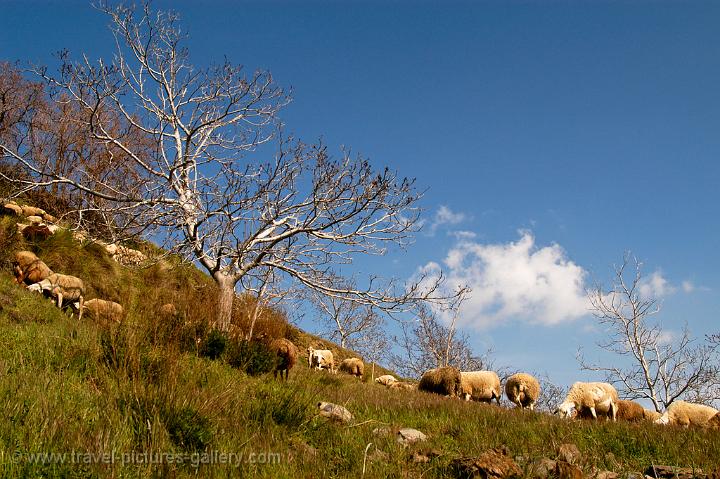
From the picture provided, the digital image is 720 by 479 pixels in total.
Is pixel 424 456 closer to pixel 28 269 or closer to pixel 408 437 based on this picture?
pixel 408 437

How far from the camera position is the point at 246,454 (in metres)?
3.79

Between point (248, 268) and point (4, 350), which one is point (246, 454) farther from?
point (248, 268)

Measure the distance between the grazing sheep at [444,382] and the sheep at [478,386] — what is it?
2.09ft

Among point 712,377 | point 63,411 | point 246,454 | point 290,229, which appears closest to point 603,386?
point 290,229

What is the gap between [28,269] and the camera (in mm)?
13391

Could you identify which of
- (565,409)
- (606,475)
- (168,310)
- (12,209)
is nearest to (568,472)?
(606,475)

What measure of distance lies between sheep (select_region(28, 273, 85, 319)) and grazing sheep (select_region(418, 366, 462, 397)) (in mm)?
11972

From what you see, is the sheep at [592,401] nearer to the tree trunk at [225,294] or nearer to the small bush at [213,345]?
the tree trunk at [225,294]

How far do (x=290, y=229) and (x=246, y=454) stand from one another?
425 inches

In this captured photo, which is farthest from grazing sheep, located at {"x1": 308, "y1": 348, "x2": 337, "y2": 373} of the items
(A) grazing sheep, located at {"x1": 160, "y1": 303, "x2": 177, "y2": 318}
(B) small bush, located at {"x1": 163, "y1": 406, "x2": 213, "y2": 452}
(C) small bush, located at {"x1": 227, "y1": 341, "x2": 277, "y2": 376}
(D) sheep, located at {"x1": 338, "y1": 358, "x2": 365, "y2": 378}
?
(B) small bush, located at {"x1": 163, "y1": 406, "x2": 213, "y2": 452}

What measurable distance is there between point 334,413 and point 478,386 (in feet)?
44.7

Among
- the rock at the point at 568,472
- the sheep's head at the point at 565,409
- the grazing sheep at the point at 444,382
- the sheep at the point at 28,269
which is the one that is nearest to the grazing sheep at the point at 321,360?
the grazing sheep at the point at 444,382

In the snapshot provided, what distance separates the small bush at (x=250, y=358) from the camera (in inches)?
332

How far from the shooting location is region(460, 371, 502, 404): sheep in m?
18.1
